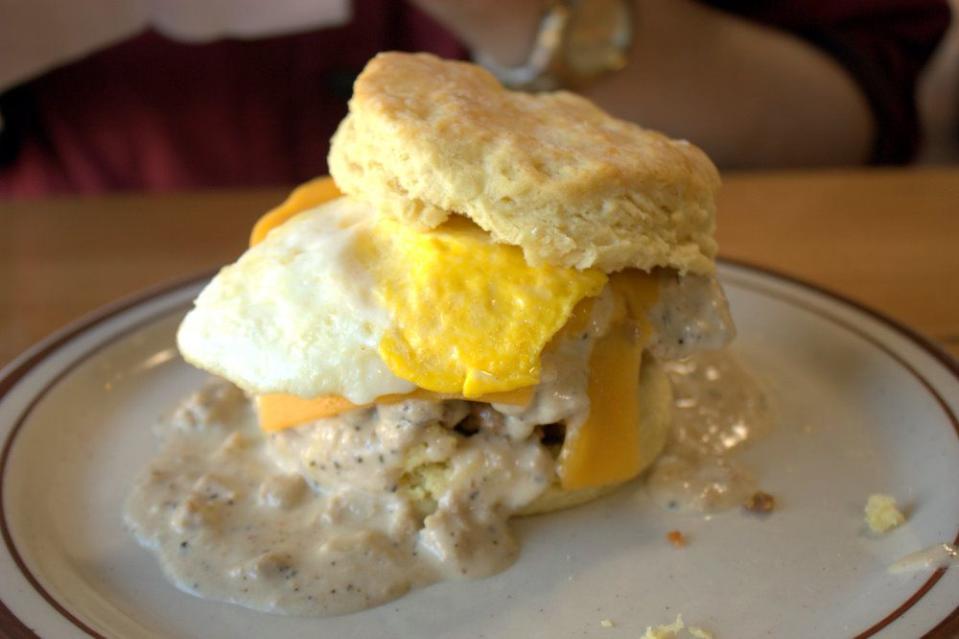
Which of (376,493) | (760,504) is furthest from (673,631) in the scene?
(376,493)

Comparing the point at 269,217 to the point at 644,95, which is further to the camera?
the point at 644,95

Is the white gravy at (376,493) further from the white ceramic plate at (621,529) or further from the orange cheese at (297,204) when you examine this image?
the orange cheese at (297,204)

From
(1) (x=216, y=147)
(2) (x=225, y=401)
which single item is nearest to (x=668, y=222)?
(2) (x=225, y=401)

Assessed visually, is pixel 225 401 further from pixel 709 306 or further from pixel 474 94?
pixel 709 306

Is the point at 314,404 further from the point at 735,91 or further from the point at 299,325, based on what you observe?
the point at 735,91

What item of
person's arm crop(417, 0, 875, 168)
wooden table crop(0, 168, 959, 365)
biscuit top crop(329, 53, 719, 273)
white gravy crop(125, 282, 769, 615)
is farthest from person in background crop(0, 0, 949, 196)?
white gravy crop(125, 282, 769, 615)

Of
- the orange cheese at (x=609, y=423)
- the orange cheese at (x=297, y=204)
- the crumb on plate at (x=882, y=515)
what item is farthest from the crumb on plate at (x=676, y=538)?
the orange cheese at (x=297, y=204)

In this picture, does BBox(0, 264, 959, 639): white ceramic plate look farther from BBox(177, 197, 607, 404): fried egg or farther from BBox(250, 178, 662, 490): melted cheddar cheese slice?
BBox(177, 197, 607, 404): fried egg
